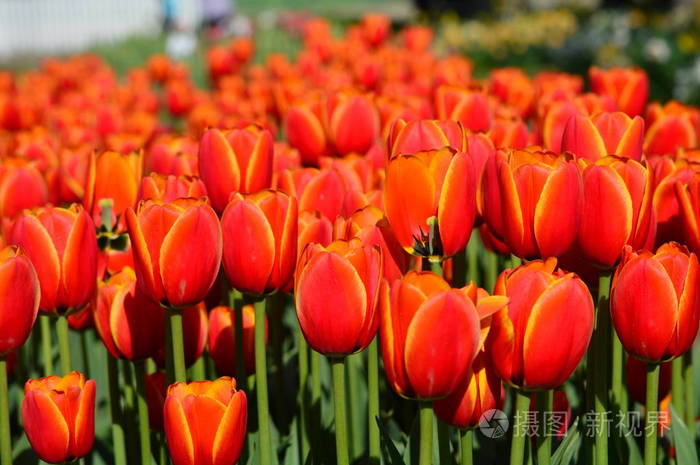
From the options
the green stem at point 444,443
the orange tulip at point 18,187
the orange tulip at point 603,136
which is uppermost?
the orange tulip at point 603,136

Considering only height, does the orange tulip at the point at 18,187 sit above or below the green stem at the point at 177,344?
above

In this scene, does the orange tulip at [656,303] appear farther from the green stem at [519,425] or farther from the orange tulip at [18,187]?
the orange tulip at [18,187]

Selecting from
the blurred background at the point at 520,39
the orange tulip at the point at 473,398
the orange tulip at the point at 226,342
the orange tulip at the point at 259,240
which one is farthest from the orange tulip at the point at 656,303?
the blurred background at the point at 520,39

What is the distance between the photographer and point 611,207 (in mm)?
1926

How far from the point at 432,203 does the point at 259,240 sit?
0.32 meters

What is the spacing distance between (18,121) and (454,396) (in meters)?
3.81

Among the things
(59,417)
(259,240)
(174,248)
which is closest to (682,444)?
(259,240)

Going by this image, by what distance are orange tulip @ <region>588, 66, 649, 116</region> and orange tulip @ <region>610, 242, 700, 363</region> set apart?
1702mm

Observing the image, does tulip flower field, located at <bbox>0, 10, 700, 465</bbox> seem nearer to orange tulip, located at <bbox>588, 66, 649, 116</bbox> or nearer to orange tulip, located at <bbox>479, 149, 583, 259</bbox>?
orange tulip, located at <bbox>479, 149, 583, 259</bbox>

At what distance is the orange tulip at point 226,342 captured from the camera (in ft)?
7.48

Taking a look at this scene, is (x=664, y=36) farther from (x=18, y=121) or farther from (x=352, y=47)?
(x=18, y=121)

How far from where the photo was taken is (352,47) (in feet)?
21.9

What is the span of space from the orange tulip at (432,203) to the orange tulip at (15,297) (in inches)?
26.1

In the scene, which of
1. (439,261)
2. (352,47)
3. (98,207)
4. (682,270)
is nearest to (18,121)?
(352,47)
